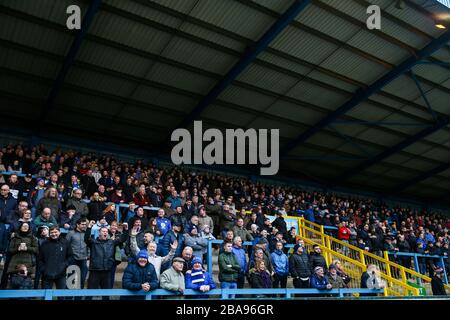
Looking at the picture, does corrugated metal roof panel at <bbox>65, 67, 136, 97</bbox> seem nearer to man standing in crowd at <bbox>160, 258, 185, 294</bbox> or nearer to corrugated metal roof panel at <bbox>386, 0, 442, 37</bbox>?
corrugated metal roof panel at <bbox>386, 0, 442, 37</bbox>

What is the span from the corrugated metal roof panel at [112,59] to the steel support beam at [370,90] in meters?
9.72

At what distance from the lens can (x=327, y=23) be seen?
48.7 ft

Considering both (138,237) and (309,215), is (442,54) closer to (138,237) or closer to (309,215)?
(309,215)

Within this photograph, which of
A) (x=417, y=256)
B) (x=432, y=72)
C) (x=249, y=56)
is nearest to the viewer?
(x=249, y=56)

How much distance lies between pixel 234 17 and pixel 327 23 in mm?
3567

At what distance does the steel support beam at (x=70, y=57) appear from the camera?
12.5 m

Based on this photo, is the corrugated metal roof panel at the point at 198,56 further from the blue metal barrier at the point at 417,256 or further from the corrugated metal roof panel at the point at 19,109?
the blue metal barrier at the point at 417,256

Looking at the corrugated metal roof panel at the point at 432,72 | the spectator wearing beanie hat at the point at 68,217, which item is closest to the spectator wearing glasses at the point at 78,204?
the spectator wearing beanie hat at the point at 68,217

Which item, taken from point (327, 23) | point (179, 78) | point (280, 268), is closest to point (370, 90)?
point (327, 23)

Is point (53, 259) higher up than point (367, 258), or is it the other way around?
point (367, 258)
